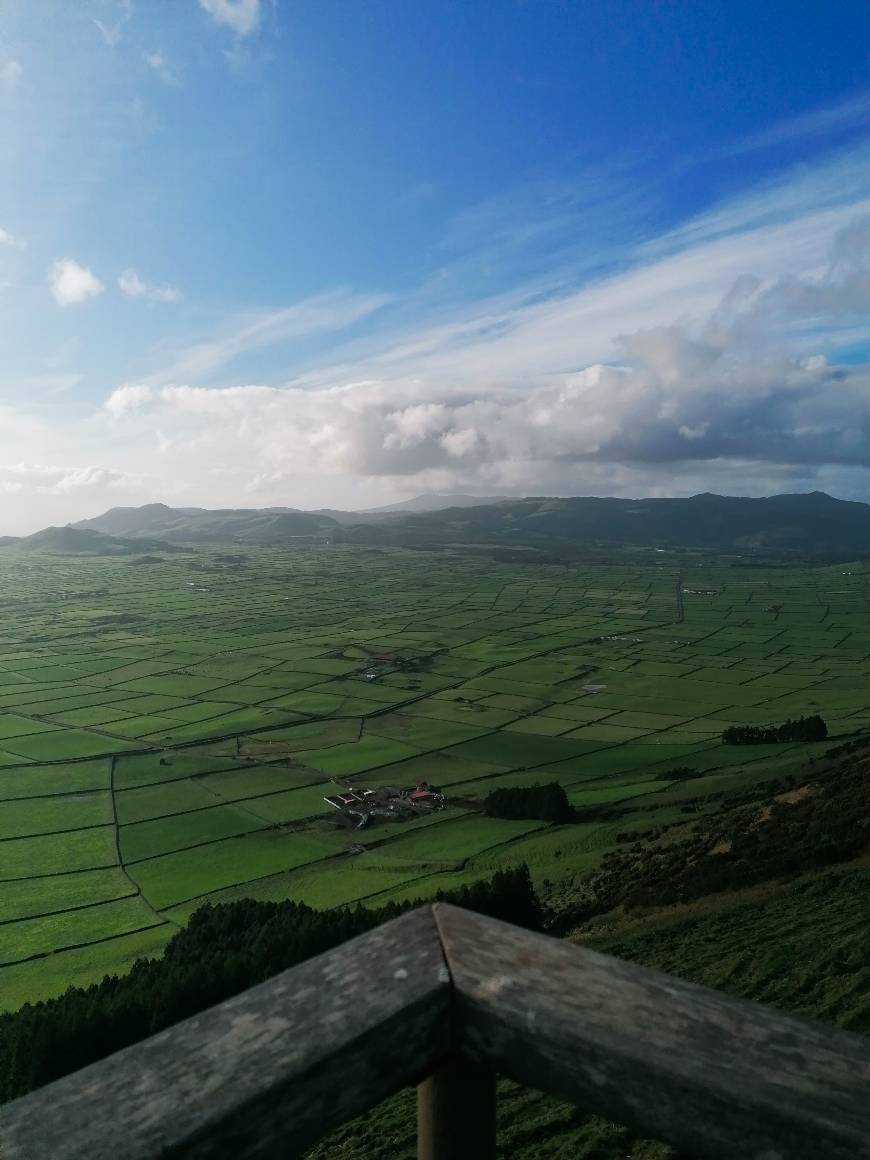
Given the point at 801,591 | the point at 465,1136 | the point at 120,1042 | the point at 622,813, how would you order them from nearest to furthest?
the point at 465,1136 → the point at 120,1042 → the point at 622,813 → the point at 801,591

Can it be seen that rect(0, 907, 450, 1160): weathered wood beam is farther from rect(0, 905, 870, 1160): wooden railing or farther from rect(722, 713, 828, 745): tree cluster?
rect(722, 713, 828, 745): tree cluster

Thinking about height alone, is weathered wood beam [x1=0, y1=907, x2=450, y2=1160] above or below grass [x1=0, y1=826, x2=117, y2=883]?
above

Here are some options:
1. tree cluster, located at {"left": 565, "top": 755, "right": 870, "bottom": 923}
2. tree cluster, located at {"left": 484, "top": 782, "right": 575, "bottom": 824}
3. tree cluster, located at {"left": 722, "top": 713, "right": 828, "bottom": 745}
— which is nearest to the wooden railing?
tree cluster, located at {"left": 565, "top": 755, "right": 870, "bottom": 923}

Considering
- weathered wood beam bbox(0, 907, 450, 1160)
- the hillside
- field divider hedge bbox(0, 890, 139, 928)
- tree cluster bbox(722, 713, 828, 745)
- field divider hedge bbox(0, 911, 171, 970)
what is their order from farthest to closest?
tree cluster bbox(722, 713, 828, 745) → field divider hedge bbox(0, 890, 139, 928) → field divider hedge bbox(0, 911, 171, 970) → the hillside → weathered wood beam bbox(0, 907, 450, 1160)

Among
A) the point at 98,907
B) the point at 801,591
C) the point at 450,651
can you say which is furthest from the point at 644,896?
the point at 801,591

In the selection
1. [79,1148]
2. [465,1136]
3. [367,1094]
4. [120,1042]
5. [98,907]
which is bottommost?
[98,907]

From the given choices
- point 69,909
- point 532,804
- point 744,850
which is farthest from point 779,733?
point 69,909

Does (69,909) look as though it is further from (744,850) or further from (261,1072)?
(261,1072)

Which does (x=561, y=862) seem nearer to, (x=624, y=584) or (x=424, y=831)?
(x=424, y=831)
